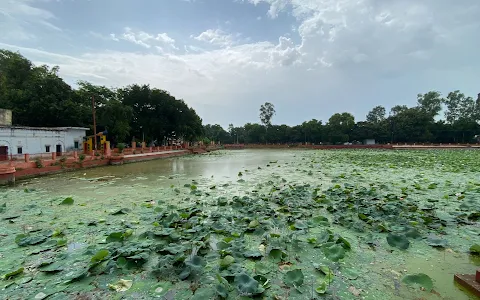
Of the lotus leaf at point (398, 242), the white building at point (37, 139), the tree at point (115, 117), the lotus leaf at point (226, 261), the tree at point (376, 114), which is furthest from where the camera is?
the tree at point (376, 114)

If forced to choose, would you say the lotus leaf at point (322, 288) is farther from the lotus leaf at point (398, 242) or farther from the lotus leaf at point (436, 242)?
the lotus leaf at point (436, 242)

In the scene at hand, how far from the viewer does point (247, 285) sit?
199 centimetres

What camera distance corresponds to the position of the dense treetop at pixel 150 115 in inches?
926

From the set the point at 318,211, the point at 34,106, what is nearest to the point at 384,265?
the point at 318,211

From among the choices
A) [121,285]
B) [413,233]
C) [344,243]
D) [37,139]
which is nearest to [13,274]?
[121,285]

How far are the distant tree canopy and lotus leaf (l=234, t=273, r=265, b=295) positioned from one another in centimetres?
2597

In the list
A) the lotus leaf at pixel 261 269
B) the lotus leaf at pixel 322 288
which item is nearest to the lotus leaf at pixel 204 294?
the lotus leaf at pixel 261 269

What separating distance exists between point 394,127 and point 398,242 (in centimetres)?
5185

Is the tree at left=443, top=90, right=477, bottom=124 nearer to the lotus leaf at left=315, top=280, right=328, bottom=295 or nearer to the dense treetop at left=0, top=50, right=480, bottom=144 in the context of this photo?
the dense treetop at left=0, top=50, right=480, bottom=144

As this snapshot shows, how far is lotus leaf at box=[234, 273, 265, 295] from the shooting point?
1.94 m

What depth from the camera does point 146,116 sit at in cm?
3128

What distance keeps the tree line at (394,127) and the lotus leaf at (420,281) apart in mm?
45422

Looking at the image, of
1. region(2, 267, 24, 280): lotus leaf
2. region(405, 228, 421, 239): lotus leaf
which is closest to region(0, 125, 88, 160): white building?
region(2, 267, 24, 280): lotus leaf

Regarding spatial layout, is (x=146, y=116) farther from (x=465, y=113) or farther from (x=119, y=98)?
(x=465, y=113)
